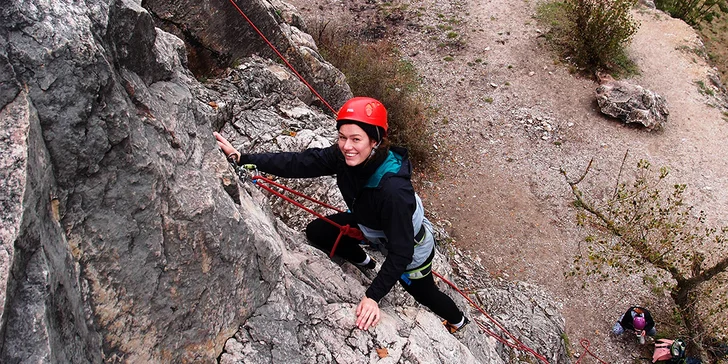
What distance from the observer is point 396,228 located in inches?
137

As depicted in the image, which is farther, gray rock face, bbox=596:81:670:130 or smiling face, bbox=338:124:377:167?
gray rock face, bbox=596:81:670:130

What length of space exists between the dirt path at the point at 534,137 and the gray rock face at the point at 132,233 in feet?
23.8

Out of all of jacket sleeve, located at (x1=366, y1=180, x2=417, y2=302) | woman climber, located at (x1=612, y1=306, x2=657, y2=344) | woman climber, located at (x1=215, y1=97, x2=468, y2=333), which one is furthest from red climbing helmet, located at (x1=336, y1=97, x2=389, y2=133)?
woman climber, located at (x1=612, y1=306, x2=657, y2=344)

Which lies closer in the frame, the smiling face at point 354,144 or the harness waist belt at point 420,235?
the smiling face at point 354,144

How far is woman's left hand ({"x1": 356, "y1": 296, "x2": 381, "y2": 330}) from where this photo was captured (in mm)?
3703

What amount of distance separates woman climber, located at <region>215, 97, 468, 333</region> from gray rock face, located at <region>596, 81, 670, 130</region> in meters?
13.1

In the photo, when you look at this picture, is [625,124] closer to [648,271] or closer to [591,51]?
[591,51]

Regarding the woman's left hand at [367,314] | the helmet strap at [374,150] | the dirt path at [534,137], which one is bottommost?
the dirt path at [534,137]

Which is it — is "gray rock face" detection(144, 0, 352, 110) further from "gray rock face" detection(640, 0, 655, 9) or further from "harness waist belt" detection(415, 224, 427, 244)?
"gray rock face" detection(640, 0, 655, 9)

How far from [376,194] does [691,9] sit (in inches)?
959

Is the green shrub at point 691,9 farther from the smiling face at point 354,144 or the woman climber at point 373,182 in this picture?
the smiling face at point 354,144

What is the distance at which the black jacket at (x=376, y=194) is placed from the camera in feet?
11.4

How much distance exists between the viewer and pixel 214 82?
280 inches

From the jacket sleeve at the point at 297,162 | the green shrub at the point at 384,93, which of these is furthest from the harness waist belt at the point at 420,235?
the green shrub at the point at 384,93
